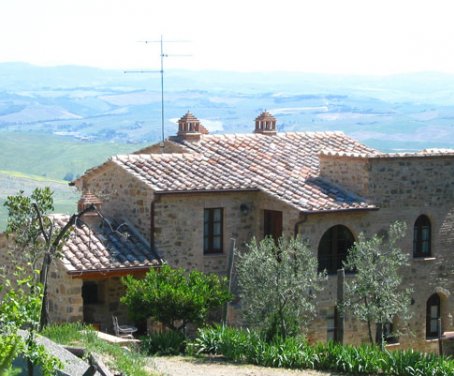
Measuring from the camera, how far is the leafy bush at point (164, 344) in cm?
2220

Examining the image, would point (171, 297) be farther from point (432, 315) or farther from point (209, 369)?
point (432, 315)

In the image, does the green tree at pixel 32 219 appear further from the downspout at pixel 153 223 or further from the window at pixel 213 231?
the window at pixel 213 231

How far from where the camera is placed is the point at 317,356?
21.0 m

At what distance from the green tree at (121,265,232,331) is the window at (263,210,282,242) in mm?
4204

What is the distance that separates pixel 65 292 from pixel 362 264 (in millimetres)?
6838

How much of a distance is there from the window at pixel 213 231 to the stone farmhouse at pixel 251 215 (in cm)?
3

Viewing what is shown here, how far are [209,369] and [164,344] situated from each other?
2.21m

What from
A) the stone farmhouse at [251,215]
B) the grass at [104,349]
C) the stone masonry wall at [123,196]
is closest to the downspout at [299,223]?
Result: the stone farmhouse at [251,215]

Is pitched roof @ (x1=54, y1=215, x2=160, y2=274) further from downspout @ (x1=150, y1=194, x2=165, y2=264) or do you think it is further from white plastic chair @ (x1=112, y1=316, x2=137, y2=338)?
white plastic chair @ (x1=112, y1=316, x2=137, y2=338)

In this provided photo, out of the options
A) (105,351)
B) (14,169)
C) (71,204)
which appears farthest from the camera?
(14,169)

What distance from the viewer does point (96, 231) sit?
26.7m

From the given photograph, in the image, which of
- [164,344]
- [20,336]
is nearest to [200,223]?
[164,344]

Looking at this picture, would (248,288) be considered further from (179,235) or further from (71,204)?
(71,204)

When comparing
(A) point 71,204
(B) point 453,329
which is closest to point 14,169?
(A) point 71,204
